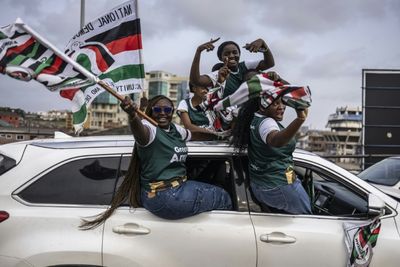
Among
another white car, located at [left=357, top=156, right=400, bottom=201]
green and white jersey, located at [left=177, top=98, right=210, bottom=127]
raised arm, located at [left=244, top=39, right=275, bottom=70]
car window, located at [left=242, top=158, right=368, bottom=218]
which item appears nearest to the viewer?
car window, located at [left=242, top=158, right=368, bottom=218]

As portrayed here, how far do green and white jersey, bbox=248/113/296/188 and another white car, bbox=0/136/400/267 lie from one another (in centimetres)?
18

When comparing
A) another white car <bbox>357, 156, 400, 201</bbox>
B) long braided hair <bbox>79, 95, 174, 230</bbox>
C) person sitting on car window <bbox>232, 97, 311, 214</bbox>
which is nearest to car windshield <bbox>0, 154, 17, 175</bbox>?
long braided hair <bbox>79, 95, 174, 230</bbox>

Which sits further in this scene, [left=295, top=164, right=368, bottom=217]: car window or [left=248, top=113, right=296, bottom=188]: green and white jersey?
[left=295, top=164, right=368, bottom=217]: car window

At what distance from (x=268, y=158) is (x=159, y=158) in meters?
0.80

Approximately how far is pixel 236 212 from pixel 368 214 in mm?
971

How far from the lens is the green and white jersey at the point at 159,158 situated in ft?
10.4

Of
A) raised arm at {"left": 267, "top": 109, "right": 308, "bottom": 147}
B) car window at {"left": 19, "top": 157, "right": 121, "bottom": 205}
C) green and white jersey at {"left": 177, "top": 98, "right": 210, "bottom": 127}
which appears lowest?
car window at {"left": 19, "top": 157, "right": 121, "bottom": 205}

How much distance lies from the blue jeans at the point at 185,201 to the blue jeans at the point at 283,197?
0.24m

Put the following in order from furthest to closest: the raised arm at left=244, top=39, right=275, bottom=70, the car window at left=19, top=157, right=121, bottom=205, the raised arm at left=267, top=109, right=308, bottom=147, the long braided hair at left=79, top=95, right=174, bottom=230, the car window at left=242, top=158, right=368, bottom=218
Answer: the raised arm at left=244, top=39, right=275, bottom=70 → the car window at left=242, top=158, right=368, bottom=218 → the car window at left=19, top=157, right=121, bottom=205 → the long braided hair at left=79, top=95, right=174, bottom=230 → the raised arm at left=267, top=109, right=308, bottom=147

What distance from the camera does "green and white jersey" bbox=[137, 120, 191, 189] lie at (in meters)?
3.17

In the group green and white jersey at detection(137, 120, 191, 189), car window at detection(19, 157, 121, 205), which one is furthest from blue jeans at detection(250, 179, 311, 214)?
car window at detection(19, 157, 121, 205)

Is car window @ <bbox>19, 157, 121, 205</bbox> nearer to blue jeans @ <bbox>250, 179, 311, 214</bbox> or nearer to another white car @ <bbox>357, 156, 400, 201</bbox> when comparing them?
blue jeans @ <bbox>250, 179, 311, 214</bbox>

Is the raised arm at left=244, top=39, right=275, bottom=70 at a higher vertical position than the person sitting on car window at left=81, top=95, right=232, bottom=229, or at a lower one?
higher

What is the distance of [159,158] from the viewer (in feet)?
10.4
